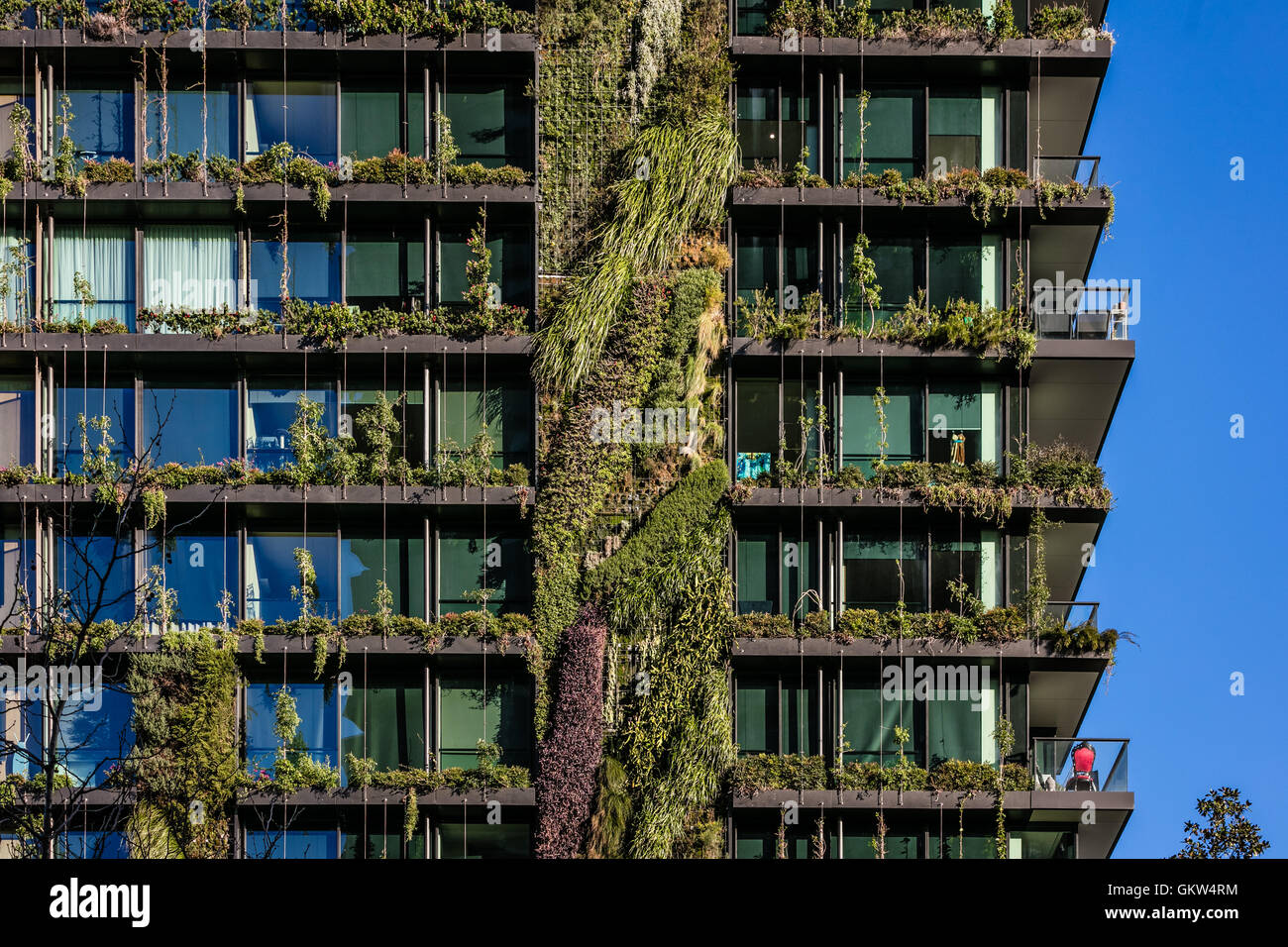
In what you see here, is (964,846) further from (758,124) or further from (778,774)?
(758,124)

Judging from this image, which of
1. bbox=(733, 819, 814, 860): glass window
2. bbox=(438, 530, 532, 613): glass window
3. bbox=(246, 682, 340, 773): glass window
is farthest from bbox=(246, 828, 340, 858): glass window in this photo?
bbox=(733, 819, 814, 860): glass window

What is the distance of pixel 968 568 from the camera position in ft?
85.3

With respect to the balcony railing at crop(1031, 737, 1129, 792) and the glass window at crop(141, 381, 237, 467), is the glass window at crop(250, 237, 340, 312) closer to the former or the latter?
the glass window at crop(141, 381, 237, 467)

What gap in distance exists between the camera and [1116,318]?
26.0 meters

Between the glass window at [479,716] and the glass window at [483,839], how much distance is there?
1317 mm

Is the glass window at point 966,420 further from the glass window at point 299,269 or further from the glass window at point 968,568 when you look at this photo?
the glass window at point 299,269

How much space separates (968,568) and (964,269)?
6.77 m

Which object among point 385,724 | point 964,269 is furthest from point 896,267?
point 385,724

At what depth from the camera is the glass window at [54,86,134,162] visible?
26703 millimetres

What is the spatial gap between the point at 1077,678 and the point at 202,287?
2161 cm

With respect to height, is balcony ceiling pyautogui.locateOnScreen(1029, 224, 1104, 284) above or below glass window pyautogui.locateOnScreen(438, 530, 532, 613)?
above

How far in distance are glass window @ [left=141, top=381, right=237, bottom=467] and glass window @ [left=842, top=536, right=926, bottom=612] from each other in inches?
553

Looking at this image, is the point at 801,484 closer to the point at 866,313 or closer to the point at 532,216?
the point at 866,313

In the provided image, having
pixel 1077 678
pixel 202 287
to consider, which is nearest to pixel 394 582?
pixel 202 287
